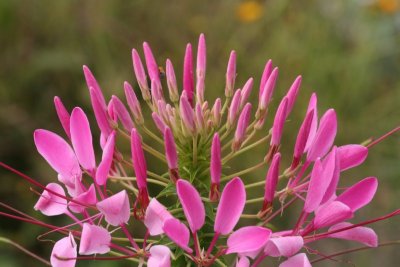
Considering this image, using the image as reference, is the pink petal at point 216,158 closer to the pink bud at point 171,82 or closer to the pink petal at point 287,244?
the pink petal at point 287,244

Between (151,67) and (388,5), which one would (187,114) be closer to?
(151,67)

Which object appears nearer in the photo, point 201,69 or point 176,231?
point 176,231

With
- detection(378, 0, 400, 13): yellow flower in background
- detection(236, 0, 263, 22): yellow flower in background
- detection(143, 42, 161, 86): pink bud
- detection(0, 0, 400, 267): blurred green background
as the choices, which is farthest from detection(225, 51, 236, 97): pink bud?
detection(378, 0, 400, 13): yellow flower in background

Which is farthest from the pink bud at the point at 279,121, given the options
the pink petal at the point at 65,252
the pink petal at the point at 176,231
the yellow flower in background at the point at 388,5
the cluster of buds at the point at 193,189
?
the yellow flower in background at the point at 388,5

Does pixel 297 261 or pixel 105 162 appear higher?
pixel 105 162

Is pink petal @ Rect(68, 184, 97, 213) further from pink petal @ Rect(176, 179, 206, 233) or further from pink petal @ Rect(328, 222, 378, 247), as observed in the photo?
pink petal @ Rect(328, 222, 378, 247)

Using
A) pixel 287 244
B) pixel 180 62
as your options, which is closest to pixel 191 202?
pixel 287 244
